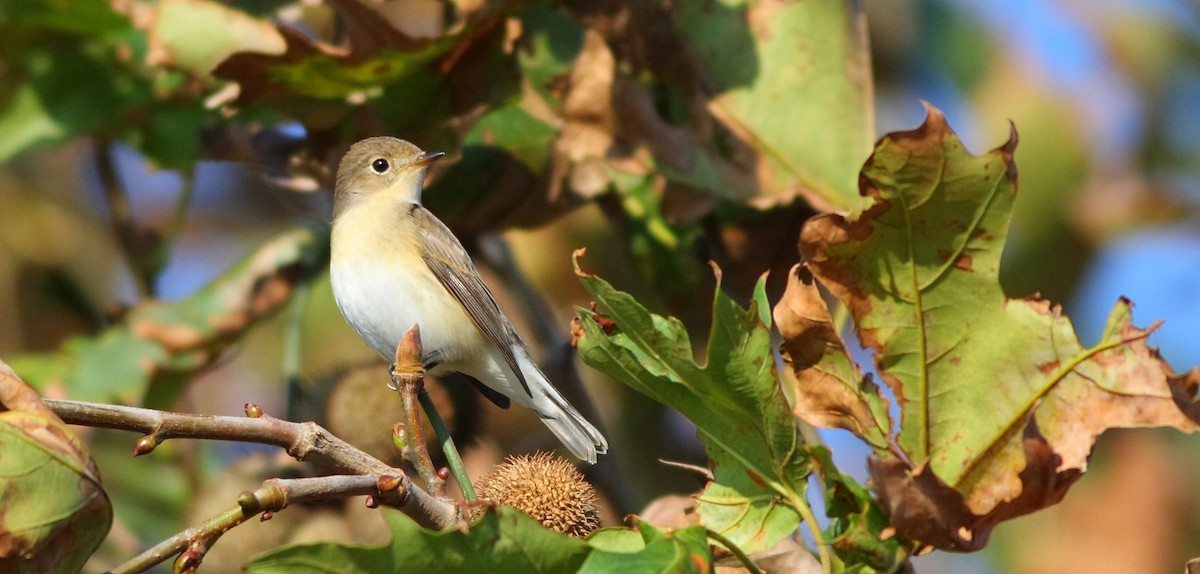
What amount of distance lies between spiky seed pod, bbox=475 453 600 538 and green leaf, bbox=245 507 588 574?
438 millimetres

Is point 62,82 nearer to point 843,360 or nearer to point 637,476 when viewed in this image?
point 637,476

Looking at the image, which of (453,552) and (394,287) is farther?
(394,287)

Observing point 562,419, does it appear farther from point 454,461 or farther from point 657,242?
point 454,461

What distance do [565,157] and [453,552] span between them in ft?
7.61

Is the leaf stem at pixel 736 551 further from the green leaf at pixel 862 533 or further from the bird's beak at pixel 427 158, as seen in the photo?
the bird's beak at pixel 427 158

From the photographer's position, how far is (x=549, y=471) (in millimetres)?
2729

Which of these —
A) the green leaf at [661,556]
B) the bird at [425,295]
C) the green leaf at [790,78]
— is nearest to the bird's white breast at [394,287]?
the bird at [425,295]

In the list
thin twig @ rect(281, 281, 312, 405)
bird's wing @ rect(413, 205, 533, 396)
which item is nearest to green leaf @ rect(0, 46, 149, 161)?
thin twig @ rect(281, 281, 312, 405)

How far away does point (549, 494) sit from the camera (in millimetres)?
2695

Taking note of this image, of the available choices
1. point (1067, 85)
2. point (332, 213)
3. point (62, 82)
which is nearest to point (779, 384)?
point (332, 213)

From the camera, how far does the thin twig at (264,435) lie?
2039mm

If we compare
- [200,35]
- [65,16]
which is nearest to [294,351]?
[200,35]

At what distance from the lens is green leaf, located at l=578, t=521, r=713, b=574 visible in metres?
2.17

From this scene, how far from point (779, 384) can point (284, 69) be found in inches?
87.1
